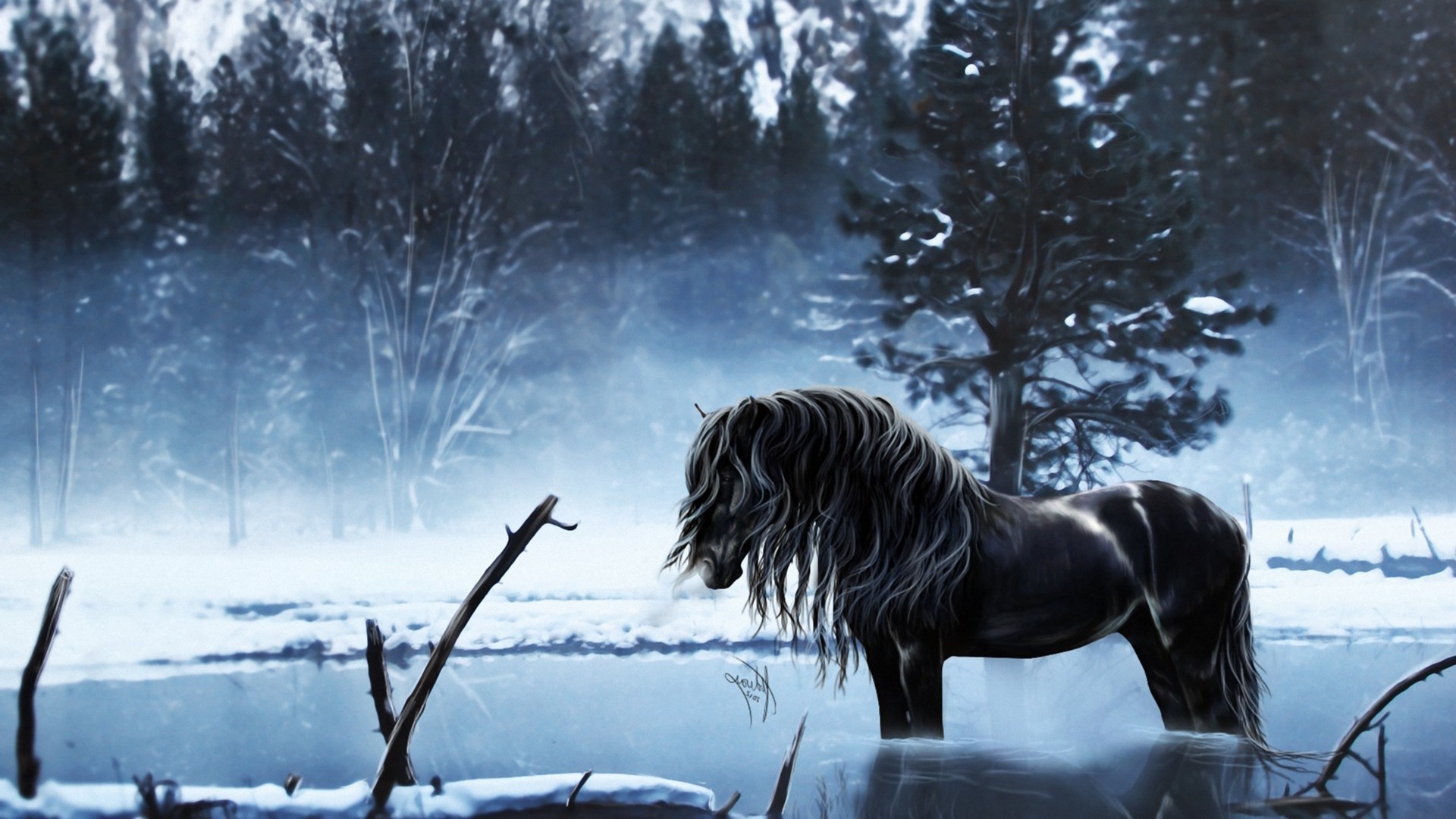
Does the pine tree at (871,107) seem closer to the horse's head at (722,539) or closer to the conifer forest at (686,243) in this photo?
the conifer forest at (686,243)

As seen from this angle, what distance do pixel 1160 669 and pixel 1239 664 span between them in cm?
12

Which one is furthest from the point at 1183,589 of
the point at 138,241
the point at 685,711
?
the point at 138,241

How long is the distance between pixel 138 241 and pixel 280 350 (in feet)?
1.21

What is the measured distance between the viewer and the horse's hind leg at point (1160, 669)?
4.91ft

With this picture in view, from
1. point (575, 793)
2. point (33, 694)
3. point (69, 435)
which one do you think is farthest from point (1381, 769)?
point (69, 435)

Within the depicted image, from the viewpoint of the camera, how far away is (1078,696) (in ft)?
5.84

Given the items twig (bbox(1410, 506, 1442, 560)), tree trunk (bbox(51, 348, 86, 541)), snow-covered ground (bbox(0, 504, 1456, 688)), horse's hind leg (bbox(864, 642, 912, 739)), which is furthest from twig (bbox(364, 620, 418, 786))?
twig (bbox(1410, 506, 1442, 560))

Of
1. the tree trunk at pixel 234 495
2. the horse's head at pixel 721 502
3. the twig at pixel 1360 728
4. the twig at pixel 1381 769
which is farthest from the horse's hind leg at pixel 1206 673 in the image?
the tree trunk at pixel 234 495

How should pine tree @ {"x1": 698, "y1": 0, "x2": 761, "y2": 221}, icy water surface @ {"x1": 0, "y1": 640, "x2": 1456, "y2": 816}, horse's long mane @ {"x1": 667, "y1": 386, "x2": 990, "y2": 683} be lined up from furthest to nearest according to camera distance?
pine tree @ {"x1": 698, "y1": 0, "x2": 761, "y2": 221}
icy water surface @ {"x1": 0, "y1": 640, "x2": 1456, "y2": 816}
horse's long mane @ {"x1": 667, "y1": 386, "x2": 990, "y2": 683}

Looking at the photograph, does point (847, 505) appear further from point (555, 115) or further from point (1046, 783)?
point (555, 115)

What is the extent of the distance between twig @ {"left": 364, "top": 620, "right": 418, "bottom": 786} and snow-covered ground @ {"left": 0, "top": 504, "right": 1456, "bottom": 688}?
0.33m

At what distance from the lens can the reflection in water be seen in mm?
1438

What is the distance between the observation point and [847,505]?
1392 mm
